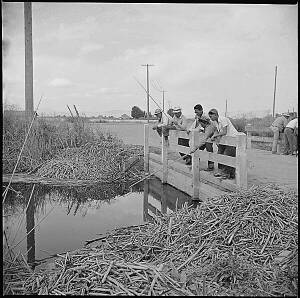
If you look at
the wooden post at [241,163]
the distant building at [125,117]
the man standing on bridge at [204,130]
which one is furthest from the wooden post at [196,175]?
the distant building at [125,117]

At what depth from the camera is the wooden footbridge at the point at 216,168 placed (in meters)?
4.73

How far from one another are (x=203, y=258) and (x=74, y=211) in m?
3.19

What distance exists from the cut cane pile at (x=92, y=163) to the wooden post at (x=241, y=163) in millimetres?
3699

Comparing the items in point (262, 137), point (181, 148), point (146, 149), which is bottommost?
point (146, 149)

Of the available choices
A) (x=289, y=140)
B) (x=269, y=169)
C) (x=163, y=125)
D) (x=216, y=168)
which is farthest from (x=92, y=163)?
(x=289, y=140)

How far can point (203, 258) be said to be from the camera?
2.90 m

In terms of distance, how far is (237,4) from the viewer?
7.80ft

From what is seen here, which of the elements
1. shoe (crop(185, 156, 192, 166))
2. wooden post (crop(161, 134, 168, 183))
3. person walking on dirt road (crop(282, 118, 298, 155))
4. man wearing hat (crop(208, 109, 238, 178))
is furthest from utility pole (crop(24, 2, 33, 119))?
wooden post (crop(161, 134, 168, 183))

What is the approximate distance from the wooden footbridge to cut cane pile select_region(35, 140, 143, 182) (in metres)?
0.96

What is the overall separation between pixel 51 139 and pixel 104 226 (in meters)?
4.11

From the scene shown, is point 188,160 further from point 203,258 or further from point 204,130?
point 203,258

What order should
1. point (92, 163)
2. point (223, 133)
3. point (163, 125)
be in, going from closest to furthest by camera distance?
point (223, 133) < point (163, 125) < point (92, 163)

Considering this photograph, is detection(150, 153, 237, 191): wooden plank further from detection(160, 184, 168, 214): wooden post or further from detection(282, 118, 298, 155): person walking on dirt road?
detection(282, 118, 298, 155): person walking on dirt road

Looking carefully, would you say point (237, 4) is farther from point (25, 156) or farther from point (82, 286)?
point (25, 156)
